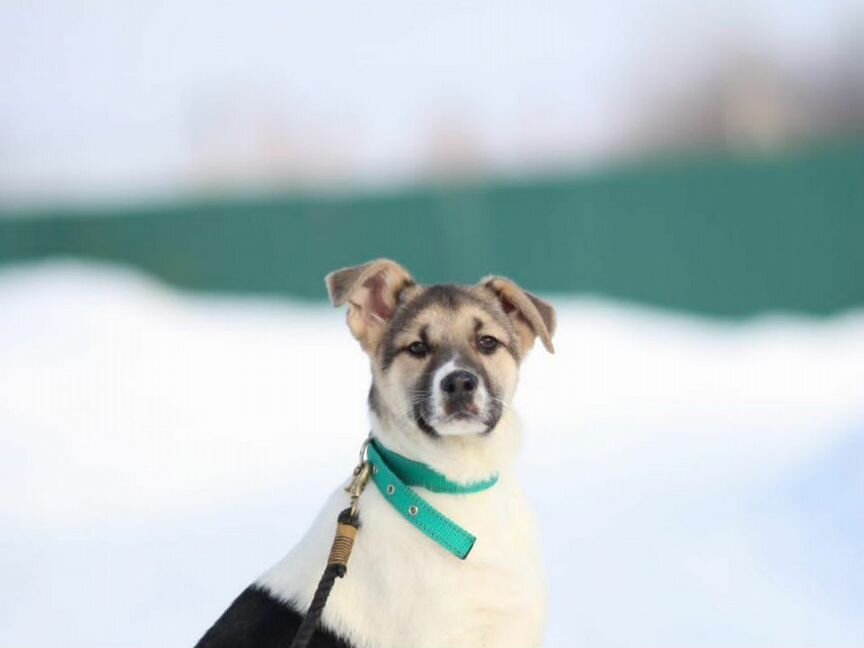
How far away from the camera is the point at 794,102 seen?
30391mm

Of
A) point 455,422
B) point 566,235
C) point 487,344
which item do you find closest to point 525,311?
point 487,344

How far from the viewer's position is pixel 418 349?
4188mm

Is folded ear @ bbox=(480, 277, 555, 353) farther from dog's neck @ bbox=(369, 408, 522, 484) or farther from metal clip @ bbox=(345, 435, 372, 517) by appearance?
metal clip @ bbox=(345, 435, 372, 517)

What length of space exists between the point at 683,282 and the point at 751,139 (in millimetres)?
7860

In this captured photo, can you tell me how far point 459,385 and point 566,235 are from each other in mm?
13116

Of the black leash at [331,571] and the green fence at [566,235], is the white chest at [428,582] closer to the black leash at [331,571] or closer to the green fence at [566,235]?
the black leash at [331,571]

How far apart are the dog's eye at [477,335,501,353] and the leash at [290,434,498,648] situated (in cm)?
54

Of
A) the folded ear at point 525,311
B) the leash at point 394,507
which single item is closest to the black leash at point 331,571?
the leash at point 394,507

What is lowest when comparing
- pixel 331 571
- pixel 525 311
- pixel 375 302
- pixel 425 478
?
pixel 331 571

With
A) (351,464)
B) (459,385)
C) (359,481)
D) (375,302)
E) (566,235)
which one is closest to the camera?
(359,481)

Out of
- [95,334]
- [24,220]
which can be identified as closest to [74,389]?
[95,334]

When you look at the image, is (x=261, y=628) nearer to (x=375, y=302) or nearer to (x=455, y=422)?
(x=455, y=422)

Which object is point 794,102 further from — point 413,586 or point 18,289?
point 413,586

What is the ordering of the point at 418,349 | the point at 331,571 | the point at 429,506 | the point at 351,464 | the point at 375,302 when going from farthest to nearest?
the point at 351,464
the point at 375,302
the point at 418,349
the point at 429,506
the point at 331,571
